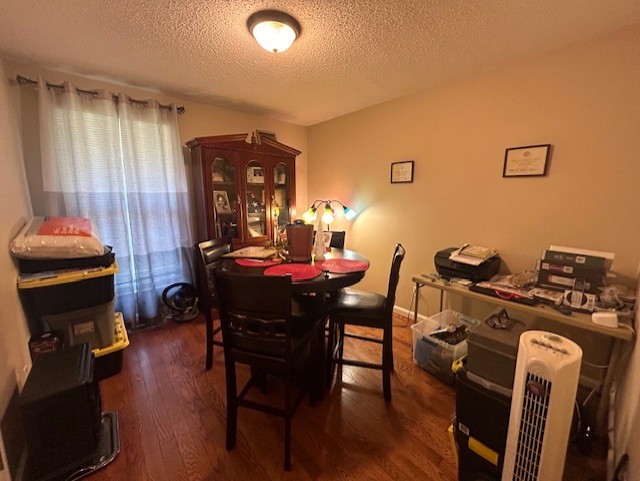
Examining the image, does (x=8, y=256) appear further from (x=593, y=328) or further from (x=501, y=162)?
(x=501, y=162)

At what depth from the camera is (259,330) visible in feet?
4.21

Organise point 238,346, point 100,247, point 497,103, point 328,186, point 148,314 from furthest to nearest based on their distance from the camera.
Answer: point 328,186 → point 148,314 → point 497,103 → point 100,247 → point 238,346

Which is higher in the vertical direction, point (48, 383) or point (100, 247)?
point (100, 247)

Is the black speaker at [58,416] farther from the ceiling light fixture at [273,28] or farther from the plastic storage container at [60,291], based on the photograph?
the ceiling light fixture at [273,28]

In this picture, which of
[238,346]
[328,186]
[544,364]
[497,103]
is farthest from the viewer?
[328,186]

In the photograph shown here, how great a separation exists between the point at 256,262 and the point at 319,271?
476 millimetres

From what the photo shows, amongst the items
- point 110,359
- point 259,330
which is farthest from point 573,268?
point 110,359

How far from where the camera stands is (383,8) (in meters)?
1.39

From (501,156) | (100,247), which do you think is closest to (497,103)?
(501,156)

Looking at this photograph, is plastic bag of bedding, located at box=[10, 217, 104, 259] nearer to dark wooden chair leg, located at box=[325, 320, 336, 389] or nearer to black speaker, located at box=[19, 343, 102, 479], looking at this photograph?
black speaker, located at box=[19, 343, 102, 479]

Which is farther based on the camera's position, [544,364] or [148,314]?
[148,314]

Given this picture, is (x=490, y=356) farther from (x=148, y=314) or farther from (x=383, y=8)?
(x=148, y=314)

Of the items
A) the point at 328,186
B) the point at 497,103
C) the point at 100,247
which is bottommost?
the point at 100,247

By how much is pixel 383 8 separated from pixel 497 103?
47.4 inches
